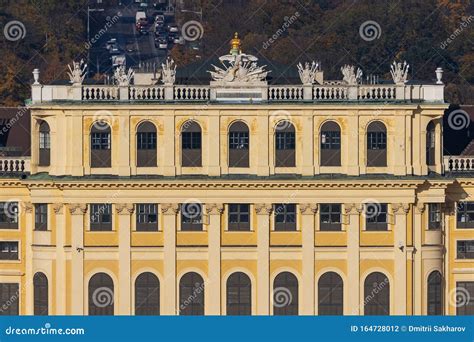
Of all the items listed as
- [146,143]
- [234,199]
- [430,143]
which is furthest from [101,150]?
[430,143]

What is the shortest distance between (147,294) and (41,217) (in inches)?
203

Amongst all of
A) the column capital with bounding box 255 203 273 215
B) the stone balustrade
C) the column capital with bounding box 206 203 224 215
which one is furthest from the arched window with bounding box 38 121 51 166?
the column capital with bounding box 255 203 273 215

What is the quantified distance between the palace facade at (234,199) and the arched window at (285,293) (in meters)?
0.05

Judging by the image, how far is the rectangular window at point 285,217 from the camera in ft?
462

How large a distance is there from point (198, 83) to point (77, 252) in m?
8.15

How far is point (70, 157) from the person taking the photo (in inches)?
5546

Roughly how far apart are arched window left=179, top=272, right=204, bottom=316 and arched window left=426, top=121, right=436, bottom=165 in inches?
391

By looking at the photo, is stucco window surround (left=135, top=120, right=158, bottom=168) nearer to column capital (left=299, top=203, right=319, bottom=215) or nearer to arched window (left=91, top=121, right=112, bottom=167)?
arched window (left=91, top=121, right=112, bottom=167)

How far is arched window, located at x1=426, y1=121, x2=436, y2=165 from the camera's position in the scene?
465 feet

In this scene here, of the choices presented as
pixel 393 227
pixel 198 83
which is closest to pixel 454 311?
pixel 393 227

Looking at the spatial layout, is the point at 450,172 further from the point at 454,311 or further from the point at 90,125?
the point at 90,125

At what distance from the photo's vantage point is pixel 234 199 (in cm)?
14062

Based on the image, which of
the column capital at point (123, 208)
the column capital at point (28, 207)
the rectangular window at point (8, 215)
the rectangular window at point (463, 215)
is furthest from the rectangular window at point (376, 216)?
the rectangular window at point (8, 215)

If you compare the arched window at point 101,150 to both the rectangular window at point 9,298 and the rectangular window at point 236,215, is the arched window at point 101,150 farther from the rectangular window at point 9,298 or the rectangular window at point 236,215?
the rectangular window at point 9,298
